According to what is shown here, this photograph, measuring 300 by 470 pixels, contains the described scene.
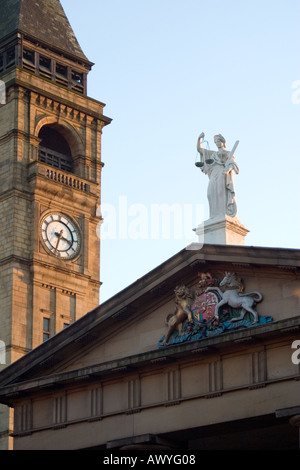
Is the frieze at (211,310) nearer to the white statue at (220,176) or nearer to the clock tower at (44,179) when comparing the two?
the white statue at (220,176)

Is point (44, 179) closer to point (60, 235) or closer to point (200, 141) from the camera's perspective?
point (60, 235)

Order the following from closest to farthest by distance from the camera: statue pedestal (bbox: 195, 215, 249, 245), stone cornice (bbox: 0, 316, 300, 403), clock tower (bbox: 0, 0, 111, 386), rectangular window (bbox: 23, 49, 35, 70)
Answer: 1. stone cornice (bbox: 0, 316, 300, 403)
2. statue pedestal (bbox: 195, 215, 249, 245)
3. clock tower (bbox: 0, 0, 111, 386)
4. rectangular window (bbox: 23, 49, 35, 70)

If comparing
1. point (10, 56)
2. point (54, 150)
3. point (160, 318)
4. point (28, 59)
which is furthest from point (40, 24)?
point (160, 318)

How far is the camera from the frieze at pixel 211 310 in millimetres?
42250

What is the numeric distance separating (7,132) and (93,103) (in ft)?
23.9

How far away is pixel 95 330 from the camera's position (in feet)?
152

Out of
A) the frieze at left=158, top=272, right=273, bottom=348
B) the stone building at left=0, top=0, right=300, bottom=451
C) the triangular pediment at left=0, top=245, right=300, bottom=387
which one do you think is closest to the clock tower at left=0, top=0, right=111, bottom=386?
the triangular pediment at left=0, top=245, right=300, bottom=387

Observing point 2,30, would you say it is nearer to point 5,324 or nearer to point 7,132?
point 7,132

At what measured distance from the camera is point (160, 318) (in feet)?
148

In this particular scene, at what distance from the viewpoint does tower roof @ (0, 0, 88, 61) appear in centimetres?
8025

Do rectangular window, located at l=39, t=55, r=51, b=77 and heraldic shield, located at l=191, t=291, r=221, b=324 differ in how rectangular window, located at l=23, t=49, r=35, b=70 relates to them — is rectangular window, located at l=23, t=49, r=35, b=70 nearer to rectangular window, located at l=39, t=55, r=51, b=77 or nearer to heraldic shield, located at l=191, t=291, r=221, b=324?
rectangular window, located at l=39, t=55, r=51, b=77

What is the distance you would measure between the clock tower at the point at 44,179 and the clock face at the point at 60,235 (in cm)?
6

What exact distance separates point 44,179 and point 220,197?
31488 mm

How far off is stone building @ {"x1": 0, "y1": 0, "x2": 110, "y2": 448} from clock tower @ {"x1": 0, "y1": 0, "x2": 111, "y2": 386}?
0.19 feet
